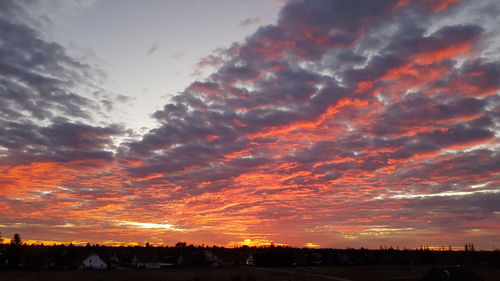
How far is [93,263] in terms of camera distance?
12069cm

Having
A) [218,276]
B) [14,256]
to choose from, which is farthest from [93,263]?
[218,276]

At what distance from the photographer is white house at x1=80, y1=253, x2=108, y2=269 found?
4619 inches

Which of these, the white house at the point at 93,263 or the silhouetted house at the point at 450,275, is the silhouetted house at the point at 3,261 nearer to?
the white house at the point at 93,263

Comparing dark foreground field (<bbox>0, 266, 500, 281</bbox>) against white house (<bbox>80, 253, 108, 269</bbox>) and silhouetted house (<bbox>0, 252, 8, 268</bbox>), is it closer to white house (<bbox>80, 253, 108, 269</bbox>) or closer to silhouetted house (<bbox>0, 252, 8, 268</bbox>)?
silhouetted house (<bbox>0, 252, 8, 268</bbox>)

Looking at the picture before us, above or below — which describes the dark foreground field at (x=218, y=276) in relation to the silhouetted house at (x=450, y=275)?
below

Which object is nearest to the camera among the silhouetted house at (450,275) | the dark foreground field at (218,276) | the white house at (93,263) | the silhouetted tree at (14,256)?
the silhouetted house at (450,275)

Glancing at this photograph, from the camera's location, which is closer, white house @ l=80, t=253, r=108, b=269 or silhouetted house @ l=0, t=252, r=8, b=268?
silhouetted house @ l=0, t=252, r=8, b=268

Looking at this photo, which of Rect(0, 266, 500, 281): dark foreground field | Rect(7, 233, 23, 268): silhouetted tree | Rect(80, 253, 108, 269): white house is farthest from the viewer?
Rect(80, 253, 108, 269): white house

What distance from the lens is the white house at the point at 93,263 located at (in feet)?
385

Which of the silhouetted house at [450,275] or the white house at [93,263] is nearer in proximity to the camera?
the silhouetted house at [450,275]

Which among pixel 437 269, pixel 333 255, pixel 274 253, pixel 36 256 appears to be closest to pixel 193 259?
pixel 274 253

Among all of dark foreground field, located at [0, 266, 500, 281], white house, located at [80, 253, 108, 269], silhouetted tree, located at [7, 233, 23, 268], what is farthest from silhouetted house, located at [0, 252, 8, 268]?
dark foreground field, located at [0, 266, 500, 281]

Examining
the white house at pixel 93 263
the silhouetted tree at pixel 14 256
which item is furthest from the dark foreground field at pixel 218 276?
the white house at pixel 93 263

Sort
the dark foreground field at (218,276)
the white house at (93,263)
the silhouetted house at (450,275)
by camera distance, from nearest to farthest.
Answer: the silhouetted house at (450,275) → the dark foreground field at (218,276) → the white house at (93,263)
